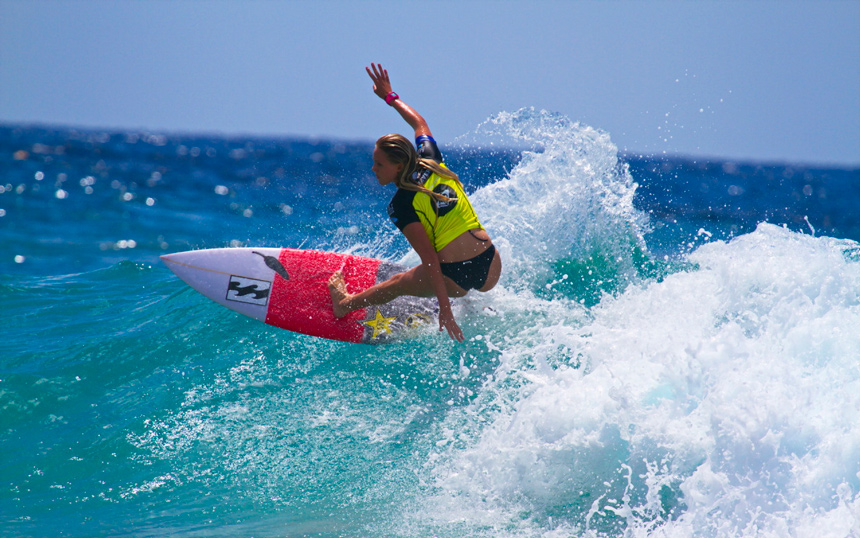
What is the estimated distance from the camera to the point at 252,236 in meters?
11.6

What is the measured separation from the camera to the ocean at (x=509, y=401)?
3115 millimetres

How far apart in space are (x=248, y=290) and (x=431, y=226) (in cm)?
200

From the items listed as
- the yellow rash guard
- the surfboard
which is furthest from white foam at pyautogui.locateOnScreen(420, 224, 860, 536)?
the surfboard

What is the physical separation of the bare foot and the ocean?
290mm

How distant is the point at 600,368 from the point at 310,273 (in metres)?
2.77

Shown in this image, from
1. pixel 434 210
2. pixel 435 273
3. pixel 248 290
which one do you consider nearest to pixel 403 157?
pixel 434 210

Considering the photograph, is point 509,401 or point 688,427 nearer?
point 688,427

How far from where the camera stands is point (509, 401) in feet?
13.1

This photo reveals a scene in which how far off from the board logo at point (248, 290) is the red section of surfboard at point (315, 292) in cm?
7

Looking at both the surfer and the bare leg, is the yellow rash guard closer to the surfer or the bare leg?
the surfer

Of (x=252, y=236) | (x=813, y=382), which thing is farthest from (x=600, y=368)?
(x=252, y=236)

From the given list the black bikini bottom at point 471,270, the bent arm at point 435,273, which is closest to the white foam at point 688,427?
the bent arm at point 435,273

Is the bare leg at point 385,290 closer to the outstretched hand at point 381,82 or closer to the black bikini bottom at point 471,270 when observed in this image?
the black bikini bottom at point 471,270

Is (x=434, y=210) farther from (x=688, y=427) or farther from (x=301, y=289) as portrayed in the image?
(x=688, y=427)
